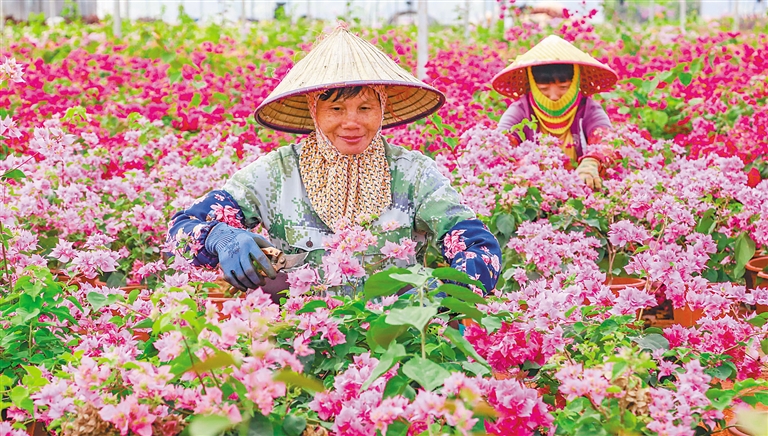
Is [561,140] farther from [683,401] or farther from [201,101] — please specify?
[683,401]

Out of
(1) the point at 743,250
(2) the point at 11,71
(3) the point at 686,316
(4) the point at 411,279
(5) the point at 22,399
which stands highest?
(2) the point at 11,71

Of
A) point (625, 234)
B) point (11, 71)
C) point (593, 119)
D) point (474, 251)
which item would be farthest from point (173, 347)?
point (593, 119)

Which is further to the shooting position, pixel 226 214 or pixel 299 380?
pixel 226 214

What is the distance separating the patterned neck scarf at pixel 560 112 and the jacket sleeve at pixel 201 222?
2.64 m

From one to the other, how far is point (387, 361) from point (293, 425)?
211 millimetres

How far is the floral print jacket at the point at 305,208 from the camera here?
250 cm

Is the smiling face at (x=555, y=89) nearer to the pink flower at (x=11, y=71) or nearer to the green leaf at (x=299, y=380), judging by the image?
the pink flower at (x=11, y=71)

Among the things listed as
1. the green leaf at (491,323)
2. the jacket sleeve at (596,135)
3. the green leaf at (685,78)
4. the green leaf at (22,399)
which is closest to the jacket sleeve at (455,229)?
the green leaf at (491,323)

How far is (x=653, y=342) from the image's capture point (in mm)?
1980

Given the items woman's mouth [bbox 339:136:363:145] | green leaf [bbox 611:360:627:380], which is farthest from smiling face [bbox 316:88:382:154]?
green leaf [bbox 611:360:627:380]

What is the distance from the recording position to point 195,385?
1.53 meters

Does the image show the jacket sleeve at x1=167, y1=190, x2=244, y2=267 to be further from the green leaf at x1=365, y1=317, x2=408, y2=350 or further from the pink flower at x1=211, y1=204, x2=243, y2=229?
the green leaf at x1=365, y1=317, x2=408, y2=350

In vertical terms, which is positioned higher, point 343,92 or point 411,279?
point 343,92

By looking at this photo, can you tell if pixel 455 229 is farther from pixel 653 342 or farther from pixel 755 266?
pixel 755 266
